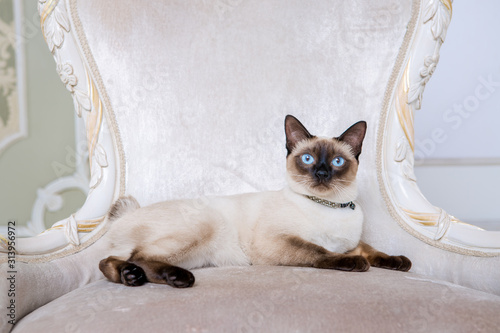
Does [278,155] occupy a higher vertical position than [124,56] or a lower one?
lower

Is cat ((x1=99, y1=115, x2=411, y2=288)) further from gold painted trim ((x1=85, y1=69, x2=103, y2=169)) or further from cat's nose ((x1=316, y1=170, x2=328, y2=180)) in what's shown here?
gold painted trim ((x1=85, y1=69, x2=103, y2=169))

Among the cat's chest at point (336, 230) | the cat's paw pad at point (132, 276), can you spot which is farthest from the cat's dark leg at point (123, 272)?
the cat's chest at point (336, 230)

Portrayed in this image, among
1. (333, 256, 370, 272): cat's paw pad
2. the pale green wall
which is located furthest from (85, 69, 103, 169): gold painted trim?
the pale green wall

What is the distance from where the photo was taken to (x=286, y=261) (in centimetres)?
132

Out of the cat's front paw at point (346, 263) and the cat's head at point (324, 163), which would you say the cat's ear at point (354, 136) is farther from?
the cat's front paw at point (346, 263)

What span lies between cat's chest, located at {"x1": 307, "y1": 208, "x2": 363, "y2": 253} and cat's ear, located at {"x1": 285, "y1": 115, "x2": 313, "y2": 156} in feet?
0.80

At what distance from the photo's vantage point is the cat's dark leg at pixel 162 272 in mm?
1075

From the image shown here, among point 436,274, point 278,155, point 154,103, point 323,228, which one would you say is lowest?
point 436,274

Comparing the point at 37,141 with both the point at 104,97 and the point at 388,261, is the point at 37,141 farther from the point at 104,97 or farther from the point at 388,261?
the point at 388,261

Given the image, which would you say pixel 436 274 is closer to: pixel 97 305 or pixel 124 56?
pixel 97 305

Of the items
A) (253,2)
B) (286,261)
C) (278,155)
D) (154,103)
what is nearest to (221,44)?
(253,2)

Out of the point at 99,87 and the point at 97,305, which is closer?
the point at 97,305

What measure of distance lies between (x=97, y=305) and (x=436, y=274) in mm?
969

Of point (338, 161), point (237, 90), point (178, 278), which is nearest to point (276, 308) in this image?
point (178, 278)
